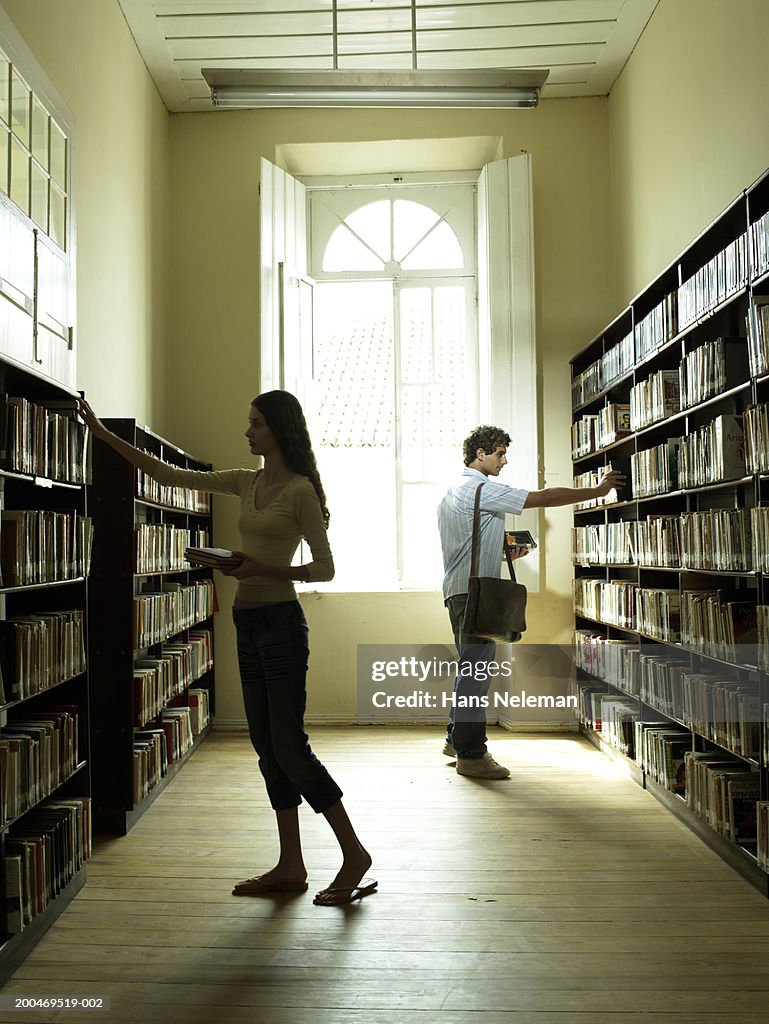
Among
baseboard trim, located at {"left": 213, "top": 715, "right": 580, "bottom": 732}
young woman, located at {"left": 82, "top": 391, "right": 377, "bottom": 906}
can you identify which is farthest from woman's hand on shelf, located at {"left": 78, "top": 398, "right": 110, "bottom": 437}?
baseboard trim, located at {"left": 213, "top": 715, "right": 580, "bottom": 732}

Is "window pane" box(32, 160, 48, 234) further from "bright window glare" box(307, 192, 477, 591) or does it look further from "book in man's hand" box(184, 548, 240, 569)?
"bright window glare" box(307, 192, 477, 591)

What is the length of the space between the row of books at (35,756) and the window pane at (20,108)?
224cm

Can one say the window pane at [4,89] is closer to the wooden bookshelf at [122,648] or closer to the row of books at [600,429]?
the wooden bookshelf at [122,648]

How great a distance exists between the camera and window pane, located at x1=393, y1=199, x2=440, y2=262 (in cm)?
697

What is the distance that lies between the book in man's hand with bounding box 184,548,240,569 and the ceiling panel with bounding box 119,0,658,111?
12.4 ft

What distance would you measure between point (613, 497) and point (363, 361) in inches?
96.5

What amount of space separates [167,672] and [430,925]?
7.42 feet

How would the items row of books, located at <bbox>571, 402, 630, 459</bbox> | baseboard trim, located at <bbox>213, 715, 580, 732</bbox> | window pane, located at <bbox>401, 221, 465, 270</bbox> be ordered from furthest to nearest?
1. window pane, located at <bbox>401, 221, 465, 270</bbox>
2. baseboard trim, located at <bbox>213, 715, 580, 732</bbox>
3. row of books, located at <bbox>571, 402, 630, 459</bbox>

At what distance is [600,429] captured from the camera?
5.45 meters

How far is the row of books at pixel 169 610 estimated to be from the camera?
4102 millimetres

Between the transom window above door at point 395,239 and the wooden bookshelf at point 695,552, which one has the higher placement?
the transom window above door at point 395,239

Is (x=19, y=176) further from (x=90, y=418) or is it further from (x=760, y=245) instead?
(x=760, y=245)

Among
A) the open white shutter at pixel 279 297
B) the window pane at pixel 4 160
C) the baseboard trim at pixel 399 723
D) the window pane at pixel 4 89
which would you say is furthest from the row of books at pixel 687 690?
the window pane at pixel 4 89

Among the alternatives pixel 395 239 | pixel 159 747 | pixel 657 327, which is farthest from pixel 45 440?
pixel 395 239
